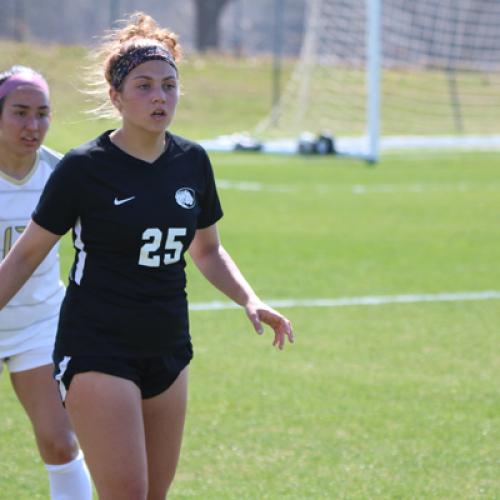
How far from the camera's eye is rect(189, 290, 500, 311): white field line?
9945 mm

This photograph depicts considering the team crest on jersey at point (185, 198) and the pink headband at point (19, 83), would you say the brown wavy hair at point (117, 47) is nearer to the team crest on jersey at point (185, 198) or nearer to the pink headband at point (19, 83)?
the team crest on jersey at point (185, 198)

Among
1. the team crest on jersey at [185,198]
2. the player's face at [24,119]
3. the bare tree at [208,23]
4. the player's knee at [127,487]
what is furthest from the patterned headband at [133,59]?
the bare tree at [208,23]

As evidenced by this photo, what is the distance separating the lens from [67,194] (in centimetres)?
398

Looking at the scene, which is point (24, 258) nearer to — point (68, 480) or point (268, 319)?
point (268, 319)

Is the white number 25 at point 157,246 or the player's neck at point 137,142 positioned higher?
the player's neck at point 137,142

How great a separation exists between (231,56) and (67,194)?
110ft

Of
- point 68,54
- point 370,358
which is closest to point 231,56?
point 68,54

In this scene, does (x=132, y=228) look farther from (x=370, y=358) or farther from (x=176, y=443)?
(x=370, y=358)

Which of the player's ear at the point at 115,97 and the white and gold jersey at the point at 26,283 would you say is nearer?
the player's ear at the point at 115,97

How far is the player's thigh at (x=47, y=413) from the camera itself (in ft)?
15.7

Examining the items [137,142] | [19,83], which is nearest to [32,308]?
[19,83]

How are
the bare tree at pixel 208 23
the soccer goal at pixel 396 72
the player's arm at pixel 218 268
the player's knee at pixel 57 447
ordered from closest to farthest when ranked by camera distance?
1. the player's arm at pixel 218 268
2. the player's knee at pixel 57 447
3. the soccer goal at pixel 396 72
4. the bare tree at pixel 208 23

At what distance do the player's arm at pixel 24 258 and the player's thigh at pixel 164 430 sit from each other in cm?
59

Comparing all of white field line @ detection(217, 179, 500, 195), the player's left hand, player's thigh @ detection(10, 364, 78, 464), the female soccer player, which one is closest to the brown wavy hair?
the female soccer player
